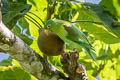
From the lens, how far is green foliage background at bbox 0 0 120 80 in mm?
1493

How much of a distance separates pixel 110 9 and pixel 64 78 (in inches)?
19.7

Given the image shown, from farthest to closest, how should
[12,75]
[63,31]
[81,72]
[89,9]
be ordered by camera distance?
[12,75] < [89,9] < [81,72] < [63,31]

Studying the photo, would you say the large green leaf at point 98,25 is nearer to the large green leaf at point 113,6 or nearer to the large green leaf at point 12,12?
the large green leaf at point 113,6

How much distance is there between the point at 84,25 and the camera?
1771 millimetres

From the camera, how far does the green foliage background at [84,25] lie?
1493mm

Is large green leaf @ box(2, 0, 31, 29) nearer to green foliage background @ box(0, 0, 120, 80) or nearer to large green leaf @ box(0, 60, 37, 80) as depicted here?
green foliage background @ box(0, 0, 120, 80)

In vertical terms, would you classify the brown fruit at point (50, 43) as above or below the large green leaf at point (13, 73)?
above

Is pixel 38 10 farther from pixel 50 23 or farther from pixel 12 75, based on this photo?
pixel 50 23

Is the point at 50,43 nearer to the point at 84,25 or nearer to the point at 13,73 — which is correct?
the point at 84,25

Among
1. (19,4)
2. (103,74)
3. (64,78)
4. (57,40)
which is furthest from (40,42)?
(103,74)

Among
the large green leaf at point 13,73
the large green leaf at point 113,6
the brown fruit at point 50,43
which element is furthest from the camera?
the large green leaf at point 13,73

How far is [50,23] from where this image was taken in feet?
4.02

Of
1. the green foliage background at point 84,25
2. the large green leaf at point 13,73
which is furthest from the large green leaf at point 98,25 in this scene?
the large green leaf at point 13,73

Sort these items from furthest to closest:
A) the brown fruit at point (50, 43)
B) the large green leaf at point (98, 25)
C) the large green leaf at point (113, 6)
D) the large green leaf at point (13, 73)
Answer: the large green leaf at point (13, 73)
the large green leaf at point (113, 6)
the large green leaf at point (98, 25)
the brown fruit at point (50, 43)
